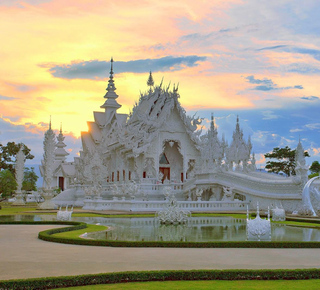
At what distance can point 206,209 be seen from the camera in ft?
96.4

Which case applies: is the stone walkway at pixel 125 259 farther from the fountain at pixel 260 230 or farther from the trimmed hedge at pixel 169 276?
the fountain at pixel 260 230

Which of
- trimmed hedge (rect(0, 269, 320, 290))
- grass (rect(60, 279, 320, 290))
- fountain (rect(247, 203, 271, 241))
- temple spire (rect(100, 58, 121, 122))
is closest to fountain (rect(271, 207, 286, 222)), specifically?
fountain (rect(247, 203, 271, 241))

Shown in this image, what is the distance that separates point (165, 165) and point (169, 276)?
3436 cm

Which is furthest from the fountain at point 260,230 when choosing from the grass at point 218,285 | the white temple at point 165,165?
the white temple at point 165,165

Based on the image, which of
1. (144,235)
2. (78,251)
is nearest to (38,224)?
(144,235)

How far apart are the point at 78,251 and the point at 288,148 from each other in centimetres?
4743

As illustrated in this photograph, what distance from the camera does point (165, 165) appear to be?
4241 cm

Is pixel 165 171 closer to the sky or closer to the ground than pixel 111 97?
closer to the ground

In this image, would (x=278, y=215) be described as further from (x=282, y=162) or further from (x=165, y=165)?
(x=282, y=162)

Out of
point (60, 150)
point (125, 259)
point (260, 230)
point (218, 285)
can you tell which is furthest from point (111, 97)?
point (218, 285)

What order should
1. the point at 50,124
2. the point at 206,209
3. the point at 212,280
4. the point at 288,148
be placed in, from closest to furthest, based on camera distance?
the point at 212,280, the point at 206,209, the point at 50,124, the point at 288,148

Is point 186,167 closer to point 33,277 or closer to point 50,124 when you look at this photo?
point 50,124

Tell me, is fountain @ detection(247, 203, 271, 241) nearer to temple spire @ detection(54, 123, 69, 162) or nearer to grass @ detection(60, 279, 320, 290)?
grass @ detection(60, 279, 320, 290)

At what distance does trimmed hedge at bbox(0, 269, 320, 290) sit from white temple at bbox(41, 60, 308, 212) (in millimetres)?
21214
